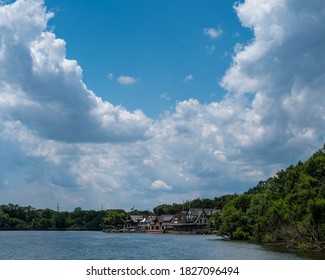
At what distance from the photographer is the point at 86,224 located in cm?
19438

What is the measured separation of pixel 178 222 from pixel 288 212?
102168mm

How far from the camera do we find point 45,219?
612 ft

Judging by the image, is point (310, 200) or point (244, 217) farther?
point (244, 217)

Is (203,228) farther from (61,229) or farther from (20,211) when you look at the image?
(20,211)

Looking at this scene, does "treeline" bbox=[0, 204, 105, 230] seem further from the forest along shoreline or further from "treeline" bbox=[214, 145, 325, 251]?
"treeline" bbox=[214, 145, 325, 251]

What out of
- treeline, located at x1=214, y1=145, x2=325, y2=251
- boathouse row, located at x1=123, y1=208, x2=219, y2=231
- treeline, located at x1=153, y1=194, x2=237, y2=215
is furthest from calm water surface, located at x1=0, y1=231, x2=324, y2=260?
treeline, located at x1=153, y1=194, x2=237, y2=215

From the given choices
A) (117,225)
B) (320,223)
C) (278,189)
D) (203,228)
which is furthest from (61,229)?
(320,223)

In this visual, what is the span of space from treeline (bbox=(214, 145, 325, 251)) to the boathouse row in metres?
60.0

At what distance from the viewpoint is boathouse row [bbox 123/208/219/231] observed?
14896 cm

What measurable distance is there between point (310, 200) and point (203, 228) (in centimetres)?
10180

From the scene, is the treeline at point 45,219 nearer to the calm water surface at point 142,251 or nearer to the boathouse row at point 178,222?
the boathouse row at point 178,222

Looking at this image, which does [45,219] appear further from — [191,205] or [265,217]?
[265,217]

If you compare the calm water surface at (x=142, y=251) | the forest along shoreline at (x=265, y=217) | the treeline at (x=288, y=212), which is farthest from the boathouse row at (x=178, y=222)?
the calm water surface at (x=142, y=251)

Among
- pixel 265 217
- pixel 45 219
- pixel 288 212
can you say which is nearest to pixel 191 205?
pixel 45 219
